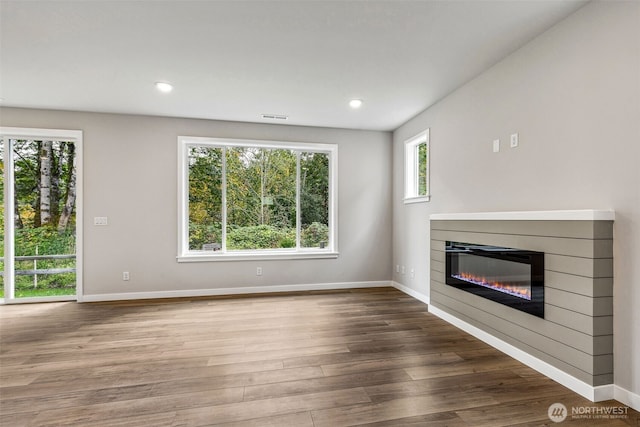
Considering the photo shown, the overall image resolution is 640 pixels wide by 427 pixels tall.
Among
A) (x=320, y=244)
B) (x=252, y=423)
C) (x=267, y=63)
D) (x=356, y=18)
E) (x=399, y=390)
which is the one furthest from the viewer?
(x=320, y=244)

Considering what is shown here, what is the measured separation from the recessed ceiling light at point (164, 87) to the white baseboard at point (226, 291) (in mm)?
2740

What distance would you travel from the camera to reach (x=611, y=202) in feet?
6.61

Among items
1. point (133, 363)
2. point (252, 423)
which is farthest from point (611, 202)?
point (133, 363)

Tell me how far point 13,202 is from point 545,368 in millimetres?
Answer: 6234

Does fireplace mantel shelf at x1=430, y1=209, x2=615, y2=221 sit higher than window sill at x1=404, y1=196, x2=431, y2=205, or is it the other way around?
window sill at x1=404, y1=196, x2=431, y2=205

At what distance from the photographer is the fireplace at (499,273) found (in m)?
2.40

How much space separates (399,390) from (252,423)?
38.2 inches

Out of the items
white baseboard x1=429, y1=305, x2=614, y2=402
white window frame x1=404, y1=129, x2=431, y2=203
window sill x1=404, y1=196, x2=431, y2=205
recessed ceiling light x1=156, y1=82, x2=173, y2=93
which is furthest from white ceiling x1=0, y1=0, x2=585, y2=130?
white baseboard x1=429, y1=305, x2=614, y2=402

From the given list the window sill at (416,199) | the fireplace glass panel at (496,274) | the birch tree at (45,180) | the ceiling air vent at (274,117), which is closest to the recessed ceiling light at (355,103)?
the ceiling air vent at (274,117)

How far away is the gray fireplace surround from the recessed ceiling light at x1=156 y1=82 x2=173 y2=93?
350 centimetres

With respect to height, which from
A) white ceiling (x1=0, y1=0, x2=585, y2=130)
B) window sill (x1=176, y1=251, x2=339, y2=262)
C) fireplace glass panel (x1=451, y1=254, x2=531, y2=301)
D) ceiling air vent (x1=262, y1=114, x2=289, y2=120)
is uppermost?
white ceiling (x1=0, y1=0, x2=585, y2=130)

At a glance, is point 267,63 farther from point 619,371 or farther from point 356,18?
point 619,371

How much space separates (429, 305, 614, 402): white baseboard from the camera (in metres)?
1.99

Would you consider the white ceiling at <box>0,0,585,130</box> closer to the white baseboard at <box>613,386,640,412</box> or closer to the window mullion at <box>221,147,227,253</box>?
the window mullion at <box>221,147,227,253</box>
